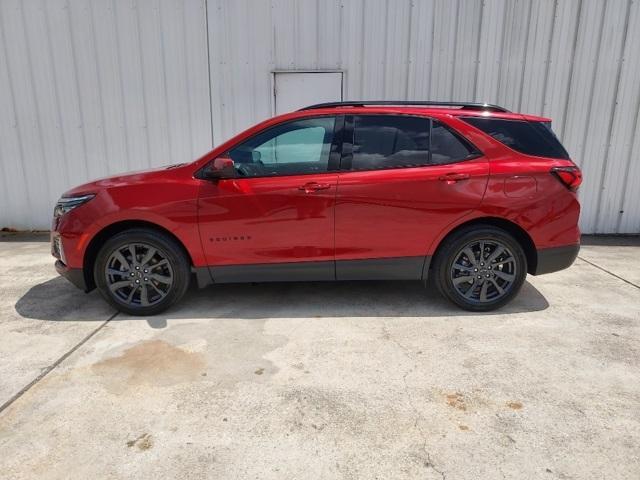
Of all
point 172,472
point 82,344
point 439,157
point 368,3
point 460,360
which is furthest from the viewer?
point 368,3

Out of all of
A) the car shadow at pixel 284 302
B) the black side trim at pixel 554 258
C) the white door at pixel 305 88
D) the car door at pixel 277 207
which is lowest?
the car shadow at pixel 284 302

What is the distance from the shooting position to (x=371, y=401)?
262 cm

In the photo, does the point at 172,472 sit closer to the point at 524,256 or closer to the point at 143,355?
the point at 143,355

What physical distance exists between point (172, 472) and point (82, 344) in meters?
1.70

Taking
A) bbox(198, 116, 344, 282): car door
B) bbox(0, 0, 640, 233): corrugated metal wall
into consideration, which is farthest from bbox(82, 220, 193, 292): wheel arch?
bbox(0, 0, 640, 233): corrugated metal wall

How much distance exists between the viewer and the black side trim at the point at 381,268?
148 inches

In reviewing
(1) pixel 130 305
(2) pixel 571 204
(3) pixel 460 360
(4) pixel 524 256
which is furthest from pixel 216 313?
(2) pixel 571 204

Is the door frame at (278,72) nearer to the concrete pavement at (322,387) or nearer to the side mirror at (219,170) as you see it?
the side mirror at (219,170)

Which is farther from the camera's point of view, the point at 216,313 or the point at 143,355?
the point at 216,313

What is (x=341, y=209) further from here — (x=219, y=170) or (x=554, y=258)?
(x=554, y=258)

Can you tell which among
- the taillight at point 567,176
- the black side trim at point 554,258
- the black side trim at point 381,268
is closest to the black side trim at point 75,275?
the black side trim at point 381,268

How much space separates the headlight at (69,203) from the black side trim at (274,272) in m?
1.18

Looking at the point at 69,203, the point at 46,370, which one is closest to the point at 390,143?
the point at 69,203

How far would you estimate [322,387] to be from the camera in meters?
2.77
